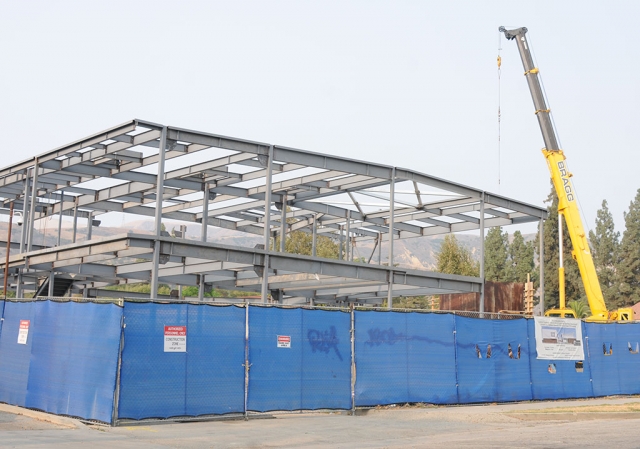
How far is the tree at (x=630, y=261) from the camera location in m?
85.3

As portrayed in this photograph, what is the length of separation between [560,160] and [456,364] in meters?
14.0

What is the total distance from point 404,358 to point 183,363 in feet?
18.2

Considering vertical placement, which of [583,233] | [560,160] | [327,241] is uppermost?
[327,241]

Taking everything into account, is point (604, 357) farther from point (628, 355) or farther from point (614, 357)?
point (628, 355)

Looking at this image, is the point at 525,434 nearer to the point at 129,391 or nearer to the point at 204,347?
the point at 204,347

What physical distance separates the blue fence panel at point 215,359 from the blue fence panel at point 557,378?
8698 millimetres

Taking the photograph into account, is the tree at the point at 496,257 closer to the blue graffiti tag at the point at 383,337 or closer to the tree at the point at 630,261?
the tree at the point at 630,261

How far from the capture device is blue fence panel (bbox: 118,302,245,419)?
44.4 feet

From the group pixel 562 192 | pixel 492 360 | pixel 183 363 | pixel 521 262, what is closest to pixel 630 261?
pixel 521 262

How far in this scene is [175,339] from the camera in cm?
1402

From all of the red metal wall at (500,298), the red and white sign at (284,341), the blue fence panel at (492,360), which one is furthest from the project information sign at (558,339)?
the red metal wall at (500,298)

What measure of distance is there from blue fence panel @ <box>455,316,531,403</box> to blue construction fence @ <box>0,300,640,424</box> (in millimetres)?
27

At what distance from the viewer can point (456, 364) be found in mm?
18047

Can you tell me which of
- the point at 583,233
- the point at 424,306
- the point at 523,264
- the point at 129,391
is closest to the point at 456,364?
the point at 129,391
